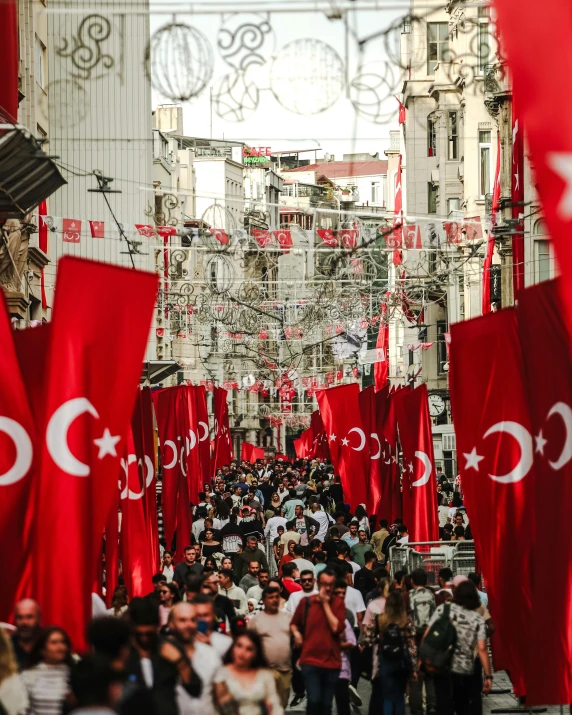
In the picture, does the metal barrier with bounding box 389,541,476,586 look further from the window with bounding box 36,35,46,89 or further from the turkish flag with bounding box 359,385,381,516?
the window with bounding box 36,35,46,89

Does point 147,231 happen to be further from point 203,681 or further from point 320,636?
point 203,681

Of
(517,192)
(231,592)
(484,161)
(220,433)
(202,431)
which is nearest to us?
(231,592)

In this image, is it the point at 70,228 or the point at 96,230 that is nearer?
the point at 70,228

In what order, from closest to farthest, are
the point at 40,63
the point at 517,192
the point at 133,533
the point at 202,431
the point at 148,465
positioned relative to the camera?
the point at 133,533
the point at 148,465
the point at 202,431
the point at 517,192
the point at 40,63

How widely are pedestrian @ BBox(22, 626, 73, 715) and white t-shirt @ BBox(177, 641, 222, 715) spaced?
0.65 metres

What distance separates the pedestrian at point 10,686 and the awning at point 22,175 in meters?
10.9

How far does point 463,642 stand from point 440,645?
204 millimetres

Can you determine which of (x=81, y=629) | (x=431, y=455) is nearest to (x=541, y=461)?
(x=81, y=629)

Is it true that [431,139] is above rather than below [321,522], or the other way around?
above

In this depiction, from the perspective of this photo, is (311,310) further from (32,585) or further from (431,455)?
(32,585)

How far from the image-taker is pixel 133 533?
16.9m

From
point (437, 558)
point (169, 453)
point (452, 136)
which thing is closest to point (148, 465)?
point (437, 558)

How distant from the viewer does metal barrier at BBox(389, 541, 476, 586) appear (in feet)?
58.6

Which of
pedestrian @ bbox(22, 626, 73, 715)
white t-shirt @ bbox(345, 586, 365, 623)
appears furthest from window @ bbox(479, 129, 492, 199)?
pedestrian @ bbox(22, 626, 73, 715)
